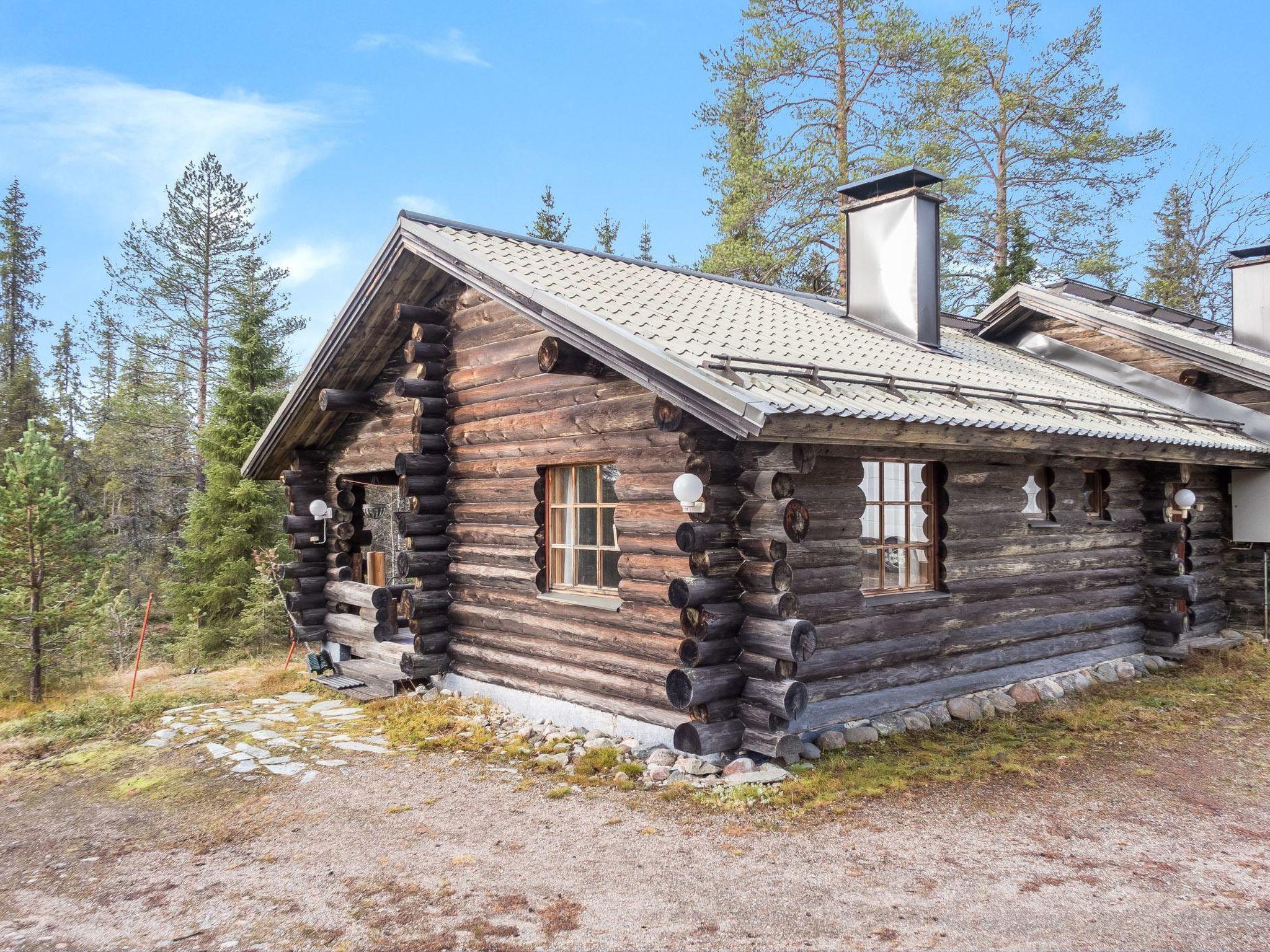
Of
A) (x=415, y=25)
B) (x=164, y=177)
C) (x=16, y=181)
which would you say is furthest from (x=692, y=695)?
(x=415, y=25)

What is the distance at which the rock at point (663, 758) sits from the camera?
21.4 feet

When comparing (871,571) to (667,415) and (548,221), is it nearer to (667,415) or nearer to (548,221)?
(667,415)

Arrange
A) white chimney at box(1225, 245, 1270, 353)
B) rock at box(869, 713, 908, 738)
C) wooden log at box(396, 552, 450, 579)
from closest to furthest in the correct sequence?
1. rock at box(869, 713, 908, 738)
2. wooden log at box(396, 552, 450, 579)
3. white chimney at box(1225, 245, 1270, 353)

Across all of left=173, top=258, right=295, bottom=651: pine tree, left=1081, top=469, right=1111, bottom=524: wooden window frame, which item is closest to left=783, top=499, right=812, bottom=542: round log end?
left=1081, top=469, right=1111, bottom=524: wooden window frame

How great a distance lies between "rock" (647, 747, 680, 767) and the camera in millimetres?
6516

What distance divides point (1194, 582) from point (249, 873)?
10.0 meters

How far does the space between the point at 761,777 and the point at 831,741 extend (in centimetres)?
94

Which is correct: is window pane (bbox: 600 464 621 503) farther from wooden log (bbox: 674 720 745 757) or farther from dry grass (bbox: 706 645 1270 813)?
dry grass (bbox: 706 645 1270 813)

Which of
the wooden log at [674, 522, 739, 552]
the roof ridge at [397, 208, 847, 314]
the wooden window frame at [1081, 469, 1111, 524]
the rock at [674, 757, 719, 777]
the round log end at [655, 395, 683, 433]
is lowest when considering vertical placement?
the rock at [674, 757, 719, 777]

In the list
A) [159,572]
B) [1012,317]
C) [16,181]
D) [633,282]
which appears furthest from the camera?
[16,181]

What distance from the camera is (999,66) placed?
819 inches

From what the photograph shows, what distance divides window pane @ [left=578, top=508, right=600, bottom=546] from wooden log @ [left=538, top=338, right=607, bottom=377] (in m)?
1.32

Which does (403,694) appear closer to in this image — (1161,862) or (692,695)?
(692,695)

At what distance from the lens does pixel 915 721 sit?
7422mm
